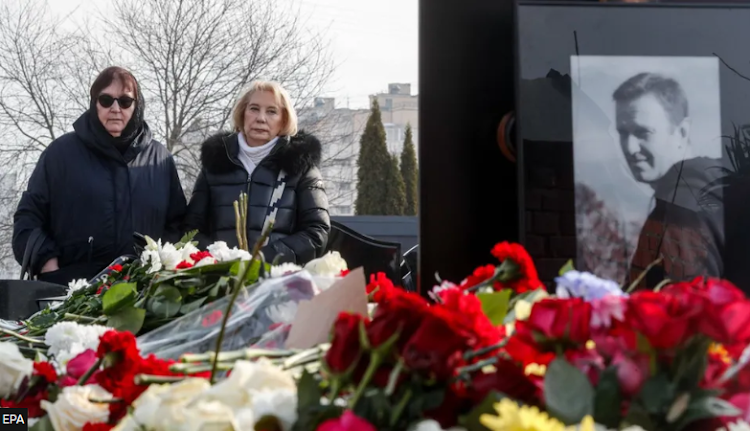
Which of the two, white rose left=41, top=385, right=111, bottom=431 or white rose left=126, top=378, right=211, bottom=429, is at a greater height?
white rose left=126, top=378, right=211, bottom=429

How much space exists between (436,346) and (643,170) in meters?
0.55

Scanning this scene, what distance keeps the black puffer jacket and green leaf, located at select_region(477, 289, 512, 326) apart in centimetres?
254

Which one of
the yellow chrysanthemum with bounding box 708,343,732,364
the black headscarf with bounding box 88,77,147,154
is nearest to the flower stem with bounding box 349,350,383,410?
the yellow chrysanthemum with bounding box 708,343,732,364

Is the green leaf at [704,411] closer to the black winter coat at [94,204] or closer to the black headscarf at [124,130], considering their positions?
the black winter coat at [94,204]

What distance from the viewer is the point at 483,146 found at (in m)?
1.02

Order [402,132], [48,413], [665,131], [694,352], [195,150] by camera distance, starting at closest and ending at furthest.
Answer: [694,352] < [48,413] < [665,131] < [195,150] < [402,132]

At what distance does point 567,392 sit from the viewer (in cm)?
50

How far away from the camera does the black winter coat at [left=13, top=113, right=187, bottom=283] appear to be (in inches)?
134

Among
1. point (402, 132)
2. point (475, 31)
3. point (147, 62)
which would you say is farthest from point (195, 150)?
point (475, 31)

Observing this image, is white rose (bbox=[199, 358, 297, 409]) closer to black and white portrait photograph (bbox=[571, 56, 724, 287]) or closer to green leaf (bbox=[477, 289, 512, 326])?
green leaf (bbox=[477, 289, 512, 326])

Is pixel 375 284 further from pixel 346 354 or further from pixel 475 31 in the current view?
pixel 346 354

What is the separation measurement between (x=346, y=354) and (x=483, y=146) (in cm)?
53

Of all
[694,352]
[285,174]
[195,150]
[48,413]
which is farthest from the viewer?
[195,150]

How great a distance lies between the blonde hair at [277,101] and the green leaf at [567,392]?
306 centimetres
